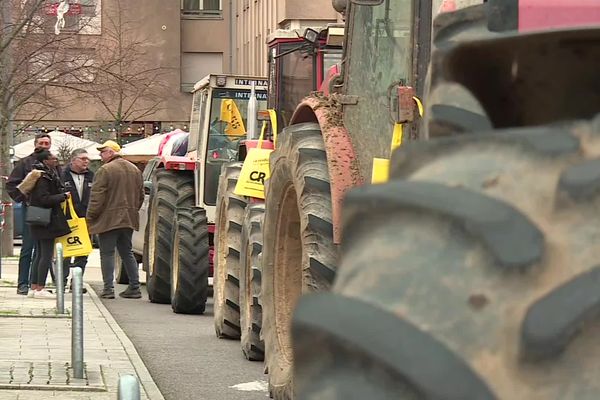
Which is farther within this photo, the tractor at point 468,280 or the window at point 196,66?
the window at point 196,66

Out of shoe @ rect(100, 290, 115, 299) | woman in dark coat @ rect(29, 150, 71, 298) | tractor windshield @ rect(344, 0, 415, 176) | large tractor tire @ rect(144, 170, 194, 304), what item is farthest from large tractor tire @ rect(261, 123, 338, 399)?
shoe @ rect(100, 290, 115, 299)

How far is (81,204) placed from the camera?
673 inches

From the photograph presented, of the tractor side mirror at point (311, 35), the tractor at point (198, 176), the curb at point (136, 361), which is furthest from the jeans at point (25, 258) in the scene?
the tractor side mirror at point (311, 35)

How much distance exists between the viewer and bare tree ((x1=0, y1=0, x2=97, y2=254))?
22141 millimetres

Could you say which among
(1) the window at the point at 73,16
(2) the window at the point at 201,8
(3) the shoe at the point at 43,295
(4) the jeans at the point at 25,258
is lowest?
(3) the shoe at the point at 43,295

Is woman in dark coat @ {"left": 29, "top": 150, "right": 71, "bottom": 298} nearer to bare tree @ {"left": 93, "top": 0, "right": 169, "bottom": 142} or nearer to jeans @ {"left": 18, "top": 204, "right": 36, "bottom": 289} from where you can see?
jeans @ {"left": 18, "top": 204, "right": 36, "bottom": 289}

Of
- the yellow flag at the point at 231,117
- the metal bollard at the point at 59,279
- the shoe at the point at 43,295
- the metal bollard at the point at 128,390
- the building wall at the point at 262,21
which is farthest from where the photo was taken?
the building wall at the point at 262,21

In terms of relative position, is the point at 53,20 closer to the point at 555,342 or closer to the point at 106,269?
the point at 106,269

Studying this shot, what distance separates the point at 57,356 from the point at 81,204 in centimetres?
676

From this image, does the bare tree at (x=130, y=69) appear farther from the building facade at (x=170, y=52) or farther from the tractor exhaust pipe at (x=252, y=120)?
the tractor exhaust pipe at (x=252, y=120)

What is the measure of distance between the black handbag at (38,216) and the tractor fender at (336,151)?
9012mm

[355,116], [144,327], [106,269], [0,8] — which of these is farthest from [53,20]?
[355,116]

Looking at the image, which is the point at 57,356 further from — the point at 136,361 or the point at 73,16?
the point at 73,16

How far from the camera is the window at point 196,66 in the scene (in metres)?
58.3
